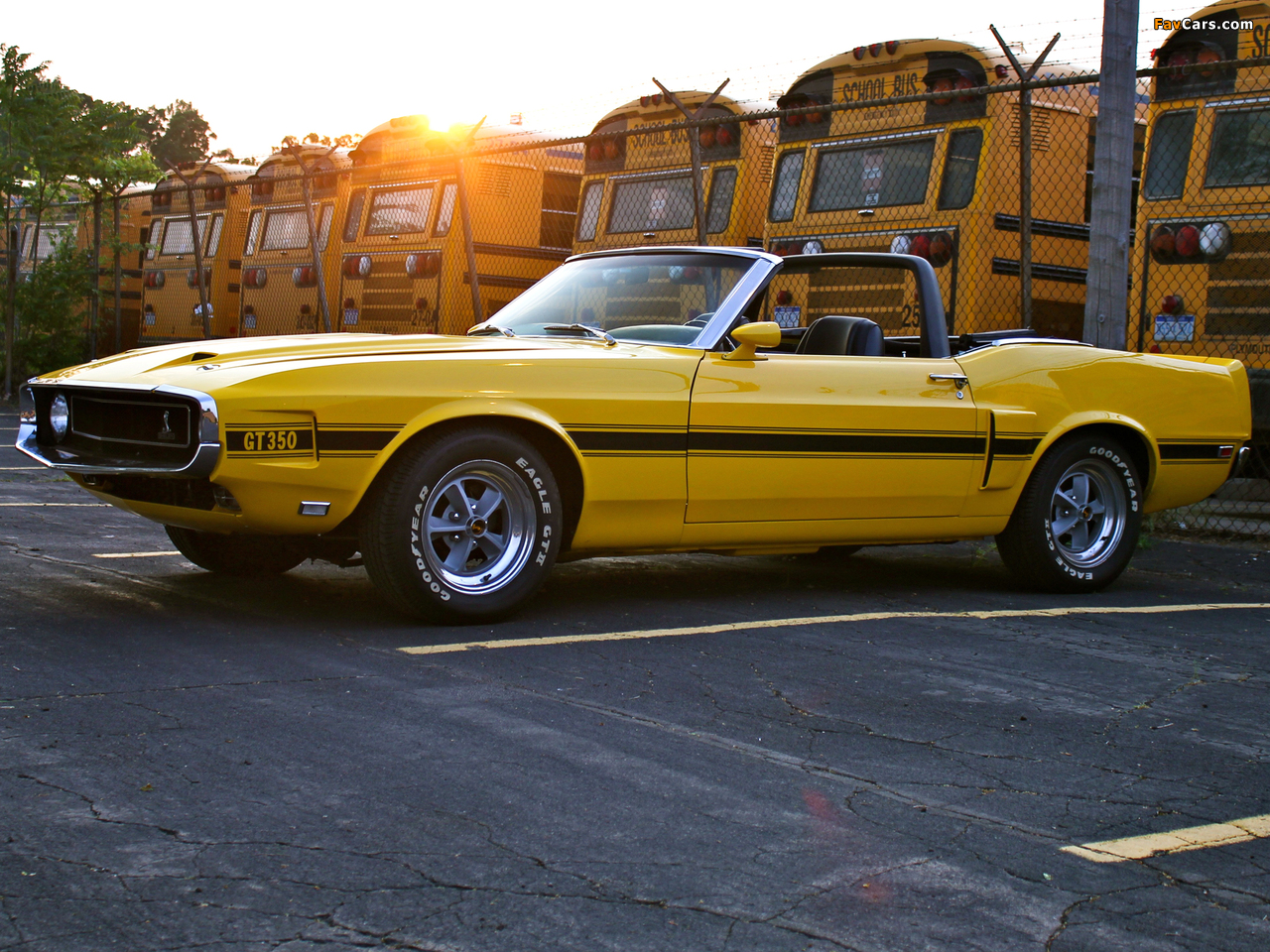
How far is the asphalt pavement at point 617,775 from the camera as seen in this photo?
2.47 metres

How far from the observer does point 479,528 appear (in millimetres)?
4961

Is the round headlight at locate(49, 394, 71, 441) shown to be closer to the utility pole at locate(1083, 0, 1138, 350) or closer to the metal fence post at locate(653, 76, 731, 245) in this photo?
the utility pole at locate(1083, 0, 1138, 350)

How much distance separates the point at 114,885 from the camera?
249 cm

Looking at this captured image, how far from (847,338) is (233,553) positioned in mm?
2769

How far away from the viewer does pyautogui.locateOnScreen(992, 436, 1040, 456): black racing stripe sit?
6.18 meters

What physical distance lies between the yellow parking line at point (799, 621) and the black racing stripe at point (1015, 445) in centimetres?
71

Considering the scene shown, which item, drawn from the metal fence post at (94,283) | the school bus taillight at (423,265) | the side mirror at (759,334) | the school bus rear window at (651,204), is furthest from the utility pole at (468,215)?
the metal fence post at (94,283)

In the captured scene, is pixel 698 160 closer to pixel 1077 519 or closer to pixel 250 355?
pixel 1077 519

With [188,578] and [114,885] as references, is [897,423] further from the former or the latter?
[114,885]

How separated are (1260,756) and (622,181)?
10076mm

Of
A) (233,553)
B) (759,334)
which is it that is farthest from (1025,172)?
(233,553)

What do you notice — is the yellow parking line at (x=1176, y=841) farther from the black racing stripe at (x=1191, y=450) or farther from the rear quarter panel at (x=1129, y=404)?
the black racing stripe at (x=1191, y=450)

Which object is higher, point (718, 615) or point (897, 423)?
point (897, 423)

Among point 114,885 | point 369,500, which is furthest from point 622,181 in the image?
point 114,885
